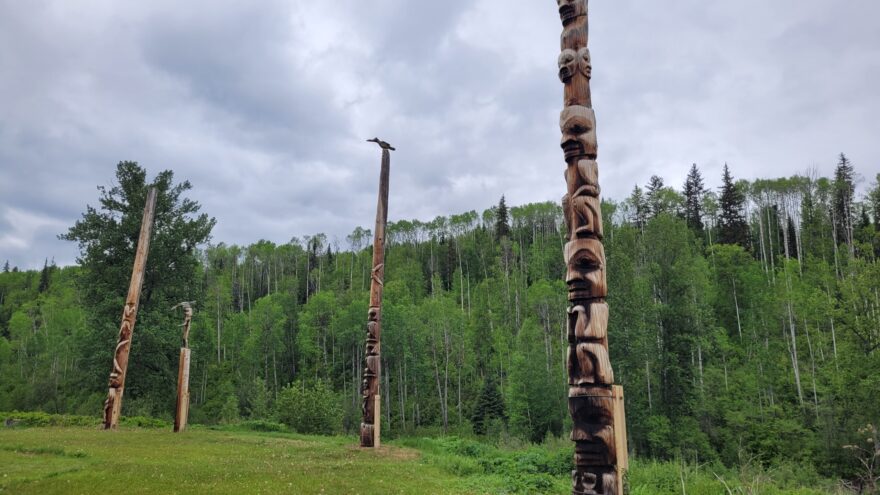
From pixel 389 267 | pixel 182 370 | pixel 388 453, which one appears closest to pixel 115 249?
pixel 182 370

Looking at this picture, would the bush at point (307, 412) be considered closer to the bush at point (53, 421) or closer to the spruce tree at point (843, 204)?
the bush at point (53, 421)

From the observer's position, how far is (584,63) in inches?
255

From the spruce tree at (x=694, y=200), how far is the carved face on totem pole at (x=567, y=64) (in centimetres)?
6589

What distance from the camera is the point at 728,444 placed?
28.9 meters

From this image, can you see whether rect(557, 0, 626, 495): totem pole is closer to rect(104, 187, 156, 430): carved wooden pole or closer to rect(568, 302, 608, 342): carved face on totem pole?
rect(568, 302, 608, 342): carved face on totem pole

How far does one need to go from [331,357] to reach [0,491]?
5053 centimetres

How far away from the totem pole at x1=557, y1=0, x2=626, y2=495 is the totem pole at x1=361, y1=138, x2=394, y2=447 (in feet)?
42.3

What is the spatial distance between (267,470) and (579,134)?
33.8 ft

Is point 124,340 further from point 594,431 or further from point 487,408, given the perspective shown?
point 487,408

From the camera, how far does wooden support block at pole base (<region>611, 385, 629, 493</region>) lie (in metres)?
5.13

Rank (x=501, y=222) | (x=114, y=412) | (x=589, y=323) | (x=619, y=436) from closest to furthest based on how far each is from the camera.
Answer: (x=619, y=436)
(x=589, y=323)
(x=114, y=412)
(x=501, y=222)

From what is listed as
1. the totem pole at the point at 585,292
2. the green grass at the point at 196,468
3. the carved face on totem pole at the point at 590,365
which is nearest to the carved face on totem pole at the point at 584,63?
the totem pole at the point at 585,292

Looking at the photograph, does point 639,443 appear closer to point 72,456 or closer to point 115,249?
point 72,456

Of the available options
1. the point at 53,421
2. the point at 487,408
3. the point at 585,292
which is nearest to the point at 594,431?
the point at 585,292
